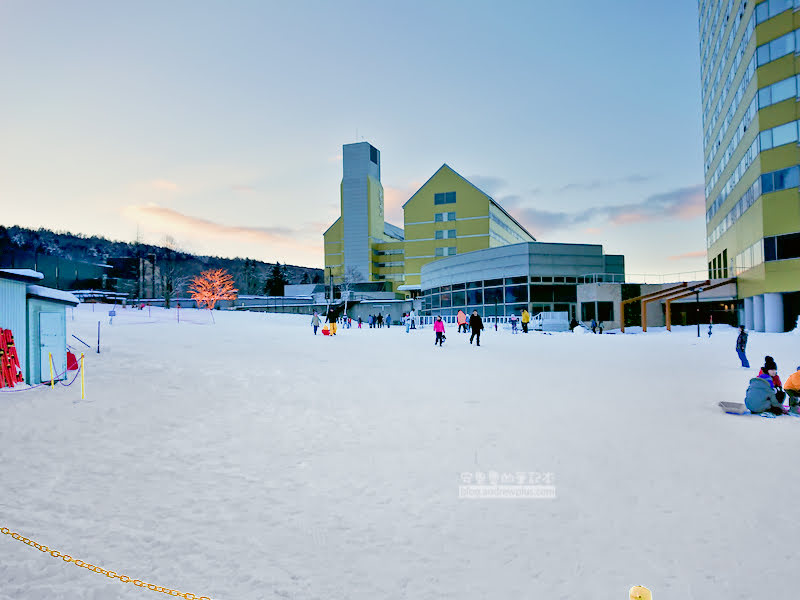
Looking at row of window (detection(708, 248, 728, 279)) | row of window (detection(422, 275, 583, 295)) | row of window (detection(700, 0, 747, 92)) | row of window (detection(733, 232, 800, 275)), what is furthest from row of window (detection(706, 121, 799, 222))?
row of window (detection(422, 275, 583, 295))

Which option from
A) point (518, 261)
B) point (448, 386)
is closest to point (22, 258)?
point (448, 386)

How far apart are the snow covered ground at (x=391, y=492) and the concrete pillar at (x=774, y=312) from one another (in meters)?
30.0

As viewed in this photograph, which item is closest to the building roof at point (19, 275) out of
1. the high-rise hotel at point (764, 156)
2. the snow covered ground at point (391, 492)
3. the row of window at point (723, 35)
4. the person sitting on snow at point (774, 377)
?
the snow covered ground at point (391, 492)

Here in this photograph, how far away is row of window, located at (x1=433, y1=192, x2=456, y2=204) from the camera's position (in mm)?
76875

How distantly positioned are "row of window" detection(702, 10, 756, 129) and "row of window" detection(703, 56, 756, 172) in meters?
1.75

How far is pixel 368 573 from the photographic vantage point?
13.5ft

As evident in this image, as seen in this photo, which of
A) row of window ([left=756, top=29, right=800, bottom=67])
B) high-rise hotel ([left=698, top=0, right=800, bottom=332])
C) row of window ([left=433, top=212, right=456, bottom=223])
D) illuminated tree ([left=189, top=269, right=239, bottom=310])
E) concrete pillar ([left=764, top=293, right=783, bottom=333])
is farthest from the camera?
illuminated tree ([left=189, top=269, right=239, bottom=310])

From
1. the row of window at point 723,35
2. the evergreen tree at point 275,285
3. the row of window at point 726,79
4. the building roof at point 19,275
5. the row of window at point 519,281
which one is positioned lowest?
the building roof at point 19,275

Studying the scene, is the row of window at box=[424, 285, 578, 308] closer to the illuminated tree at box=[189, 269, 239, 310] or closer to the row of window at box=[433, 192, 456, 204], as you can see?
the row of window at box=[433, 192, 456, 204]

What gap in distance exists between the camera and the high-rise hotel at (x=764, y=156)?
34688 millimetres

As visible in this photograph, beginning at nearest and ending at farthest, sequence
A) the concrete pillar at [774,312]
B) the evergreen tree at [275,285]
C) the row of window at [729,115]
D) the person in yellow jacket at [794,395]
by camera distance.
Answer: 1. the person in yellow jacket at [794,395]
2. the concrete pillar at [774,312]
3. the row of window at [729,115]
4. the evergreen tree at [275,285]

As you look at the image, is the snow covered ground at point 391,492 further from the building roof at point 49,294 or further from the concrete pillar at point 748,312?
the concrete pillar at point 748,312

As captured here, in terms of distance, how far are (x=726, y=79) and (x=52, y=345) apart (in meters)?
54.6

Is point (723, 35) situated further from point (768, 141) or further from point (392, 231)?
point (392, 231)
